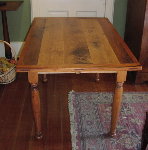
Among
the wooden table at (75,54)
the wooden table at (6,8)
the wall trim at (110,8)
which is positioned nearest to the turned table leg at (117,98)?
the wooden table at (75,54)

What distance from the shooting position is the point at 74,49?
7.05ft

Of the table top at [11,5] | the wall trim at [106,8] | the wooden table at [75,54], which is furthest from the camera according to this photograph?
the wall trim at [106,8]

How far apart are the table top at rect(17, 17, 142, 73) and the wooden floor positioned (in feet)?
2.35

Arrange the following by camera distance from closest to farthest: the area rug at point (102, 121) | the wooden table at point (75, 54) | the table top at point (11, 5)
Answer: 1. the wooden table at point (75, 54)
2. the area rug at point (102, 121)
3. the table top at point (11, 5)

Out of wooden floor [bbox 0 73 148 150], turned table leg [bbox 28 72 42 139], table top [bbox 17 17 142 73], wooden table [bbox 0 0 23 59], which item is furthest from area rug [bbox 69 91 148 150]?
wooden table [bbox 0 0 23 59]

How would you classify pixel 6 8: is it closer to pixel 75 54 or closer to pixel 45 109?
pixel 45 109

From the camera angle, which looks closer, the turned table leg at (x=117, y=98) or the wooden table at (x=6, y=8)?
the turned table leg at (x=117, y=98)

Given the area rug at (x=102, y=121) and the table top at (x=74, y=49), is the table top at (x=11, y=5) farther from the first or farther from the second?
the area rug at (x=102, y=121)

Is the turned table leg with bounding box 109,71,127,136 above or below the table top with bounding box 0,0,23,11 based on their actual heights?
below

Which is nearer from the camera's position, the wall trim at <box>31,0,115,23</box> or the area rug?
the area rug

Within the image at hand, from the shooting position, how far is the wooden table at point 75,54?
73.5 inches

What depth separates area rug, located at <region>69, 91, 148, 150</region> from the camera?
2.20 m

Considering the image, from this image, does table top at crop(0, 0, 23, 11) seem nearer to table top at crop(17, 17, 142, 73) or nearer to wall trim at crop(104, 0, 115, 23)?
table top at crop(17, 17, 142, 73)

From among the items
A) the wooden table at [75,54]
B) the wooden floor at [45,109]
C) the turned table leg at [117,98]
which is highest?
the wooden table at [75,54]
